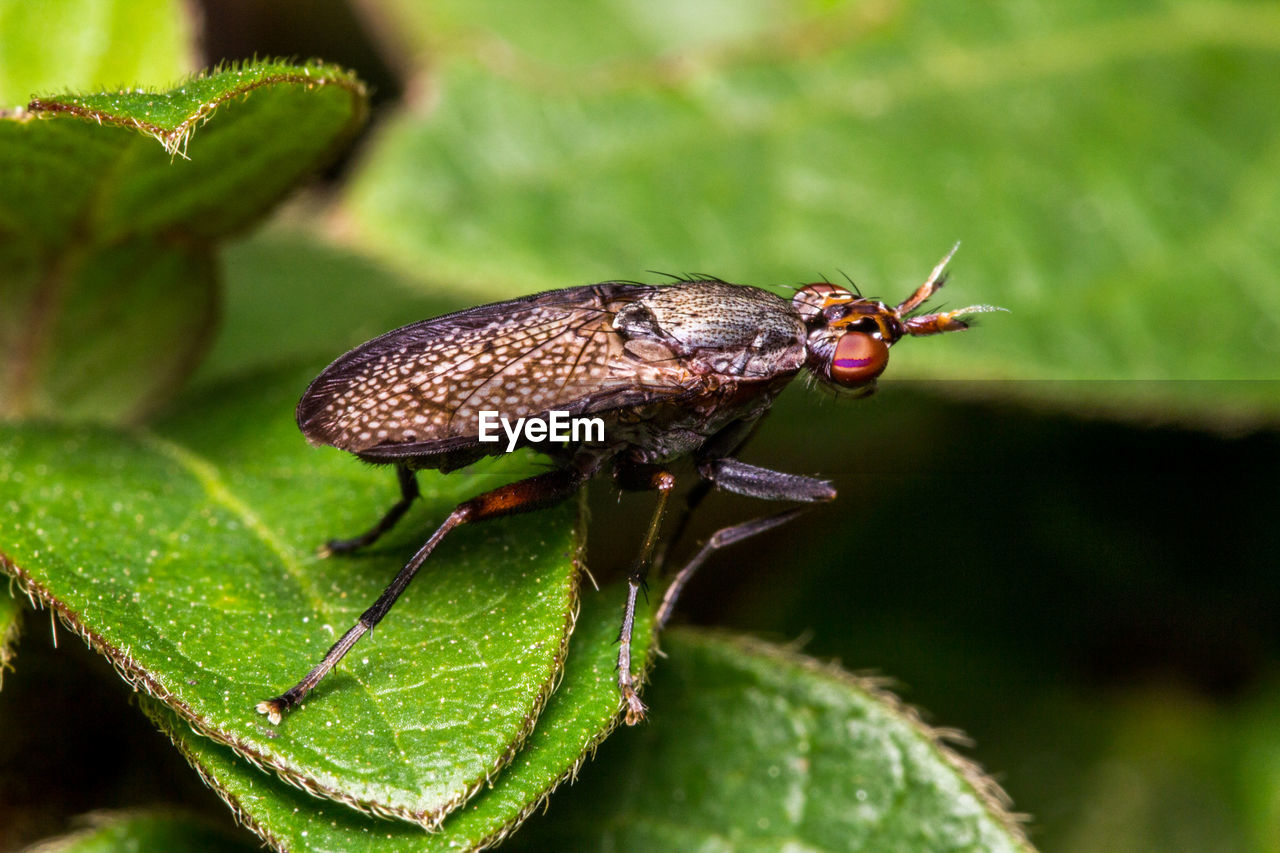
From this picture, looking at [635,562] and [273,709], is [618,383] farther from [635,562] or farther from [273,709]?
[273,709]

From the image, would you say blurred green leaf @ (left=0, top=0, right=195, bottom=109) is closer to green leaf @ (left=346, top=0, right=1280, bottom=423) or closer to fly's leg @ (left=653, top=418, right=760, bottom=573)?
green leaf @ (left=346, top=0, right=1280, bottom=423)

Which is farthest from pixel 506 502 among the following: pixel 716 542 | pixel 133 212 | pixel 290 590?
pixel 133 212

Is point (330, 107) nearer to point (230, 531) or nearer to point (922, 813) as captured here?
point (230, 531)

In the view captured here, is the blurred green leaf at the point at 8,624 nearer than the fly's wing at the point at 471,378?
Yes

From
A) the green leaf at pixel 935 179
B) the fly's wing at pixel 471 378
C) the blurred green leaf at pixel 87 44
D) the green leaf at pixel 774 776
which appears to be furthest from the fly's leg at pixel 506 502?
the blurred green leaf at pixel 87 44

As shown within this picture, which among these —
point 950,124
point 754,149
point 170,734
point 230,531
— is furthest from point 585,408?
point 950,124

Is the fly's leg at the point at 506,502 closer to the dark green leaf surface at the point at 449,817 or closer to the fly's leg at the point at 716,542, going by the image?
the fly's leg at the point at 716,542
